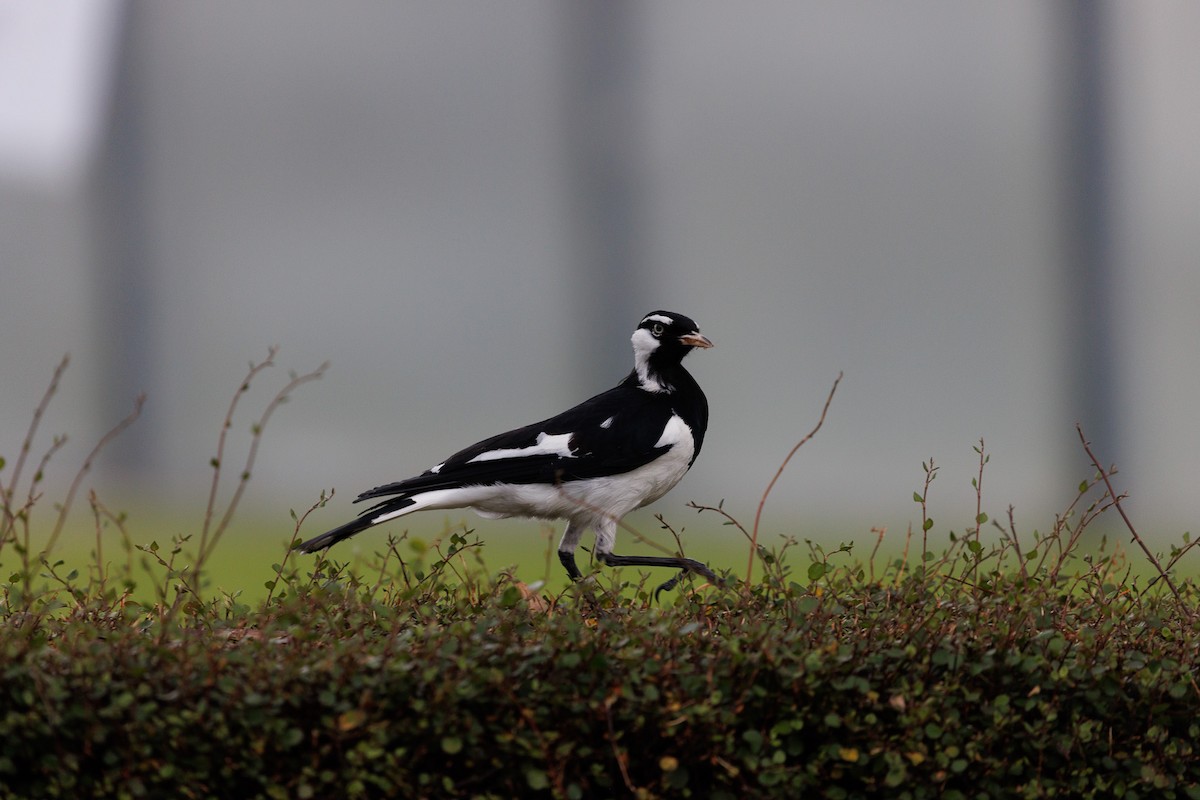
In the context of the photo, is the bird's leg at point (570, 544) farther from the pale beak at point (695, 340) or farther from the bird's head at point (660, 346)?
the pale beak at point (695, 340)

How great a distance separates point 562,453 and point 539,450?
10 cm

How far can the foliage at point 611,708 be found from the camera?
319cm

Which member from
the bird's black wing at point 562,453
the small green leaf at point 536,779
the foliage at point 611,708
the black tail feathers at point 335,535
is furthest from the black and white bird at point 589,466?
the small green leaf at point 536,779

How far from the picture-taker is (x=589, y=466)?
491 centimetres

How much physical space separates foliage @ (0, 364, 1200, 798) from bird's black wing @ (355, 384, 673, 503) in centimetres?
98

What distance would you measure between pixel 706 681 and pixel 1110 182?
9.46 metres

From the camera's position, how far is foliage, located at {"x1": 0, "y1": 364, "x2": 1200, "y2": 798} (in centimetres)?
319

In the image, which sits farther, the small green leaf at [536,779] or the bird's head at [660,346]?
the bird's head at [660,346]

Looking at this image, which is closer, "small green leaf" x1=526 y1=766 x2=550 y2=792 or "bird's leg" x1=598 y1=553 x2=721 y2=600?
"small green leaf" x1=526 y1=766 x2=550 y2=792

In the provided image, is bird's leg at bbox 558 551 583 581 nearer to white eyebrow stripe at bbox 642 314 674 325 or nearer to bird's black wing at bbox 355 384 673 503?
bird's black wing at bbox 355 384 673 503

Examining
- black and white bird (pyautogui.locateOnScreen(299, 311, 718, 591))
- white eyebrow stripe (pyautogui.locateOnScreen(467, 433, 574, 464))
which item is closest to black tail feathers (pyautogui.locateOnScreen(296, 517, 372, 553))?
black and white bird (pyautogui.locateOnScreen(299, 311, 718, 591))

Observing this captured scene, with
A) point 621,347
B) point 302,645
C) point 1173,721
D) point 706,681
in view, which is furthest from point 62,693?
point 621,347

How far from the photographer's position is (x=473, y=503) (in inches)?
198

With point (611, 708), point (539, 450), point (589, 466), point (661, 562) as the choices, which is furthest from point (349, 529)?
point (611, 708)
